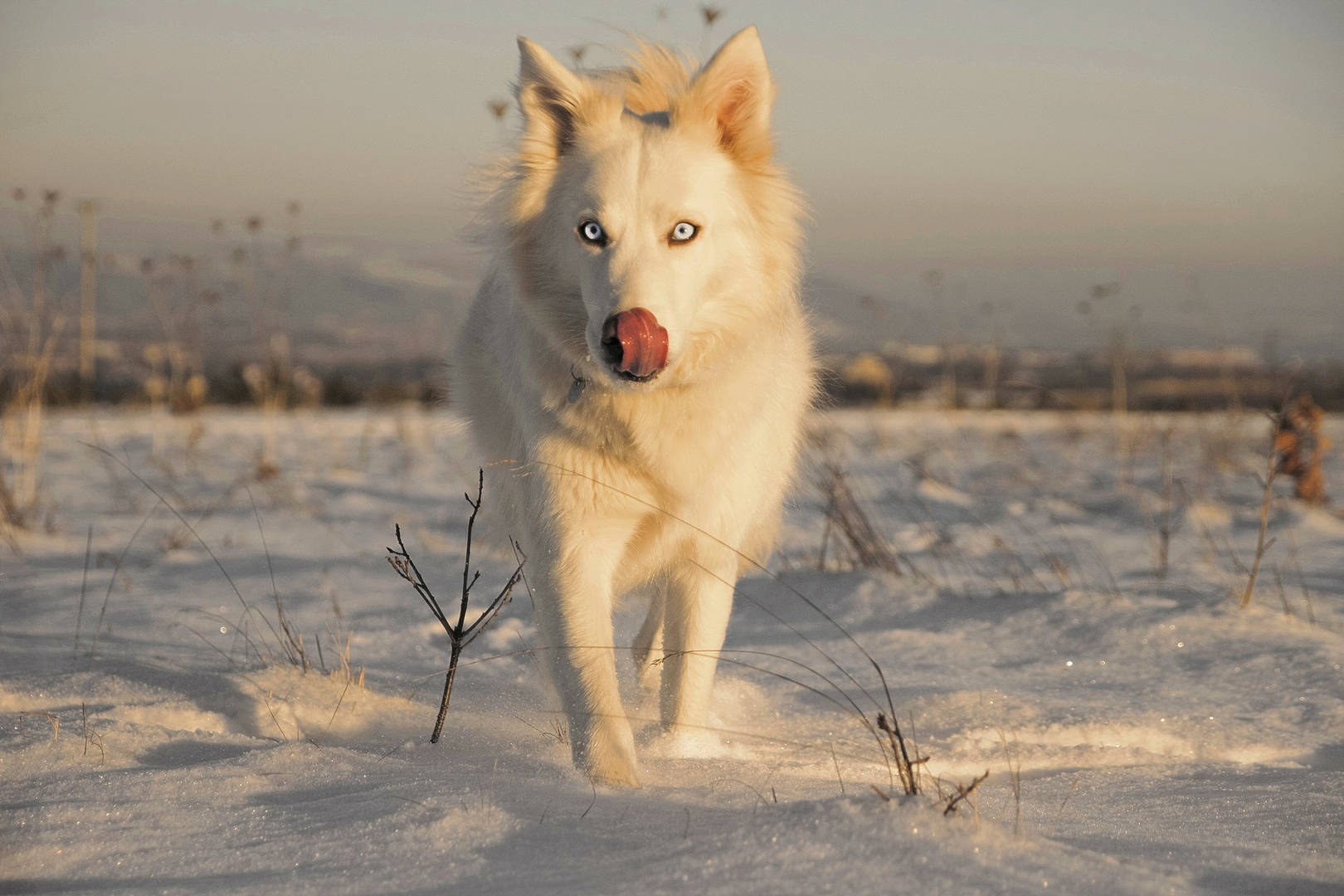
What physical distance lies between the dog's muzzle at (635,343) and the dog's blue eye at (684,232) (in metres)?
0.31

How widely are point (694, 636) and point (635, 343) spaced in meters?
1.03

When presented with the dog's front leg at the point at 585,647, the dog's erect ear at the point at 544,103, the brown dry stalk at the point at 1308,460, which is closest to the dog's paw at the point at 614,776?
the dog's front leg at the point at 585,647

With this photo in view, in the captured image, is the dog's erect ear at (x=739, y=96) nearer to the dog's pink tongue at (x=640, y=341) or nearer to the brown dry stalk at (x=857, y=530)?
the dog's pink tongue at (x=640, y=341)

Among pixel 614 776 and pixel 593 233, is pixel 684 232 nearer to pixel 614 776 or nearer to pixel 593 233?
pixel 593 233

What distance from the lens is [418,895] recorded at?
1.58 metres

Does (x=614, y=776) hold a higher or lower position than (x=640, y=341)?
lower

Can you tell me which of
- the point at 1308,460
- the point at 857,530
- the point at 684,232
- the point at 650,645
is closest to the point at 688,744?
the point at 650,645

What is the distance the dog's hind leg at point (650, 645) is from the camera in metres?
3.59

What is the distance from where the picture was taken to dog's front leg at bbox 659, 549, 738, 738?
9.40 ft

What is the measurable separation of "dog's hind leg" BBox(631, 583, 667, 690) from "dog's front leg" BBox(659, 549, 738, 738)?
1.66ft

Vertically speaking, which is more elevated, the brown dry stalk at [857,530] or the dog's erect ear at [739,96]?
the dog's erect ear at [739,96]

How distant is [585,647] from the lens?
2539 mm

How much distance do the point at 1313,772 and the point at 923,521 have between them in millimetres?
4011

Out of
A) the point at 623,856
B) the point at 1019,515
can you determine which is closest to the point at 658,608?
the point at 623,856
